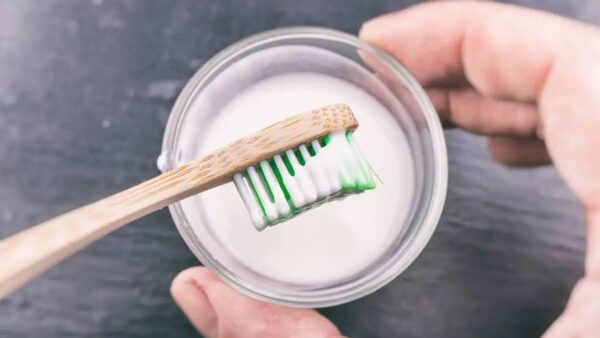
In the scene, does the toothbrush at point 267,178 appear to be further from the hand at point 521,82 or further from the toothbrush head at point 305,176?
the hand at point 521,82

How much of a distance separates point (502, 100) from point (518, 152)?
51 millimetres

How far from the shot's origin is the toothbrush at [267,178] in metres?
0.38

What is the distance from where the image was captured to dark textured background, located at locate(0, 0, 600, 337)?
543 mm

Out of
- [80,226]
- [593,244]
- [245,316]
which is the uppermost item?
[80,226]

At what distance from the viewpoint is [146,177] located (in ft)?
1.81

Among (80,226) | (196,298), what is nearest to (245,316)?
(196,298)

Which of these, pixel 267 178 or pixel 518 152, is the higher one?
pixel 267 178

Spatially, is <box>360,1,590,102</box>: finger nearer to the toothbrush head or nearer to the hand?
the hand

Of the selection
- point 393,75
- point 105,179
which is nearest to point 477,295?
point 393,75

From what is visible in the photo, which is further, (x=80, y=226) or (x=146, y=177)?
(x=146, y=177)

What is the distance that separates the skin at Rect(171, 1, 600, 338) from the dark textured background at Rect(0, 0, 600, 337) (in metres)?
0.03

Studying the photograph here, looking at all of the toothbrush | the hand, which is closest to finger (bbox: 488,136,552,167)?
the hand

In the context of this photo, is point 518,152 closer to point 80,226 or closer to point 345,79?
point 345,79

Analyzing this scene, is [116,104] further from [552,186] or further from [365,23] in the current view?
[552,186]
